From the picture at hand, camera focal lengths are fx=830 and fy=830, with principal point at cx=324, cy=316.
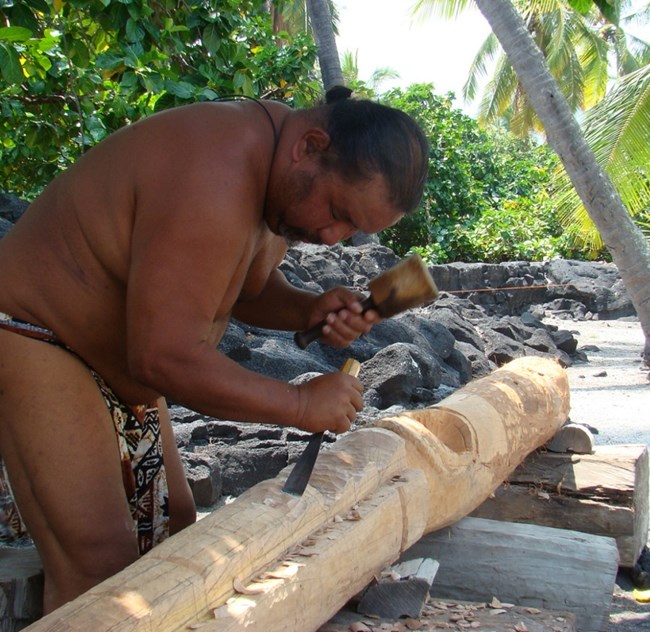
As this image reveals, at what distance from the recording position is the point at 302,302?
2.87 m

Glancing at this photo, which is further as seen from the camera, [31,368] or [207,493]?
[207,493]

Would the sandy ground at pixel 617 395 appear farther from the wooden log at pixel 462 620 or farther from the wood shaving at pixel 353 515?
the wood shaving at pixel 353 515

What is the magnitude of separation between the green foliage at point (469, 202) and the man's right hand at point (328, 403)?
1413 centimetres

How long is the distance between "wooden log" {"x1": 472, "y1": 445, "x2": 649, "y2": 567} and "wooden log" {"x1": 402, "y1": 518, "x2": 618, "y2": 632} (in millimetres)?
621

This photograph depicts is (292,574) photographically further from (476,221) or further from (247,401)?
(476,221)

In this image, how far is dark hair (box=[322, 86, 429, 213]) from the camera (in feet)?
7.03

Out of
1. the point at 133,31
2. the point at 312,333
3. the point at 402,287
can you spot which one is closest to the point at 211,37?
the point at 133,31

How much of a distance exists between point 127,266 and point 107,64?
89.8 inches

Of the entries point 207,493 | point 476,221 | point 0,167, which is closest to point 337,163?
point 207,493

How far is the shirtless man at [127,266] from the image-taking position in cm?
202

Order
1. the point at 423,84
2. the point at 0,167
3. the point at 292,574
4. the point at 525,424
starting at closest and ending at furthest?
1. the point at 292,574
2. the point at 525,424
3. the point at 0,167
4. the point at 423,84

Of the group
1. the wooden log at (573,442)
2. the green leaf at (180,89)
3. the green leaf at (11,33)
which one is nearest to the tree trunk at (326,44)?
the green leaf at (180,89)

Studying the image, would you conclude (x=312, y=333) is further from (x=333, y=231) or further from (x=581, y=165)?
(x=581, y=165)

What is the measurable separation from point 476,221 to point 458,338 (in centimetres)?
838
